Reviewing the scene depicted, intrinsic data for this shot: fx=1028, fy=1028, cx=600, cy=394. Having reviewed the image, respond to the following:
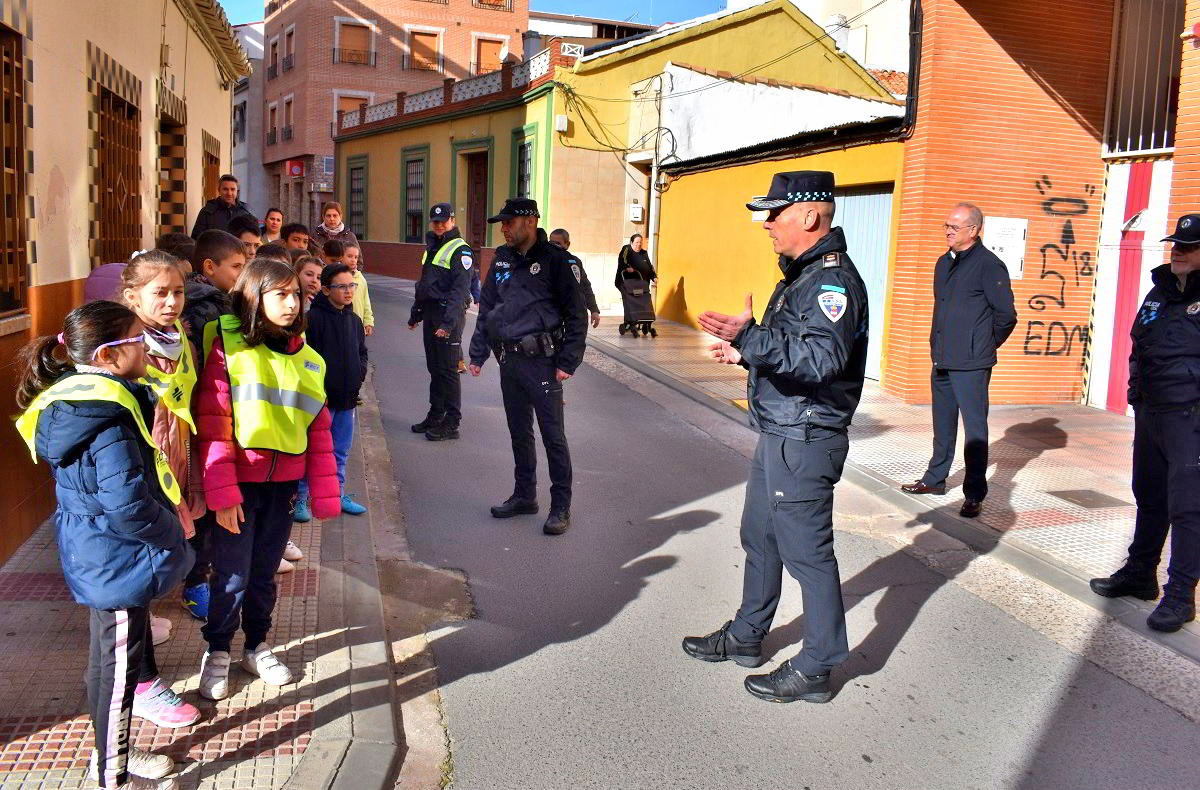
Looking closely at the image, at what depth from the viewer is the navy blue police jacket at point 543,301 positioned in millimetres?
6203

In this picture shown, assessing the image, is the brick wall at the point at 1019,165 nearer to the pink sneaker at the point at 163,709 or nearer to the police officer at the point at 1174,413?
the police officer at the point at 1174,413

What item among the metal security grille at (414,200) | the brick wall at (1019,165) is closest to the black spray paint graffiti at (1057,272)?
the brick wall at (1019,165)

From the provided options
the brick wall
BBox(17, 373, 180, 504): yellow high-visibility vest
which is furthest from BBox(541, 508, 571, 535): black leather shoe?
the brick wall

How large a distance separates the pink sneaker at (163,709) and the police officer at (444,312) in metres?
5.03

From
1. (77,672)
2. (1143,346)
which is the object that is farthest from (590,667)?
(1143,346)

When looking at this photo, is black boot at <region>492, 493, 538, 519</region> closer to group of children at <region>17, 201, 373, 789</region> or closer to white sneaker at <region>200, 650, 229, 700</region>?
group of children at <region>17, 201, 373, 789</region>

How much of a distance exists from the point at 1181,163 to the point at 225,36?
11796 millimetres

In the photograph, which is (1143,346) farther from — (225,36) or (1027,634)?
(225,36)

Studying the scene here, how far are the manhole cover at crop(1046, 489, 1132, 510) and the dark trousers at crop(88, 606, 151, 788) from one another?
241 inches

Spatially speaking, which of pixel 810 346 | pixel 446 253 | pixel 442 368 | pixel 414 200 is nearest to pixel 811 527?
pixel 810 346

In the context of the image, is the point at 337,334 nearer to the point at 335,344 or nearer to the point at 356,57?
the point at 335,344

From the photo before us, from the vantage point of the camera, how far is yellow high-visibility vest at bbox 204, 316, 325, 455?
3668mm

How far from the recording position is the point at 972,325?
6648mm

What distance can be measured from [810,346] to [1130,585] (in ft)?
8.94
